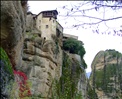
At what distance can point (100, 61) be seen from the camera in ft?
120

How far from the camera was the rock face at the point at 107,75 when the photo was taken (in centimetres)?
3412

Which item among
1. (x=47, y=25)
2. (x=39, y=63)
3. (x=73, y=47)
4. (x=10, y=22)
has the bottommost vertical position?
(x=10, y=22)

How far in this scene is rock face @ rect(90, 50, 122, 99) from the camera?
34125mm

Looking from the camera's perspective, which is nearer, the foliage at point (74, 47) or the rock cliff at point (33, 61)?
the rock cliff at point (33, 61)

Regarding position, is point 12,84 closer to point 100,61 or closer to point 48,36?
point 48,36

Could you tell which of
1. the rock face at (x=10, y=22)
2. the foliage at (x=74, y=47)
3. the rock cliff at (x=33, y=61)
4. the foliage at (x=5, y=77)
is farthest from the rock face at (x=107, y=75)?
the rock face at (x=10, y=22)

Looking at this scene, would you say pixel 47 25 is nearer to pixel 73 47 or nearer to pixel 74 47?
pixel 73 47

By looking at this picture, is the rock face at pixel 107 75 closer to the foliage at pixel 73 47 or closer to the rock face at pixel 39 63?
the foliage at pixel 73 47

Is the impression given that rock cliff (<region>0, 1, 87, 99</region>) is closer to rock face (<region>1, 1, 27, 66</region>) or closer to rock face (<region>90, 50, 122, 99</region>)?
rock face (<region>1, 1, 27, 66</region>)

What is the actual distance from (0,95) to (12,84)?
726 mm

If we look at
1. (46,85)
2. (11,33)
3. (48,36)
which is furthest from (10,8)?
(48,36)

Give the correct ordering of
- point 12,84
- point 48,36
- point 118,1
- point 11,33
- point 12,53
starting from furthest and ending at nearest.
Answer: point 48,36, point 12,53, point 12,84, point 11,33, point 118,1

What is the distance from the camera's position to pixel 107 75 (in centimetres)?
3519

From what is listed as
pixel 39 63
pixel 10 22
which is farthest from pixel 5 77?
pixel 39 63
